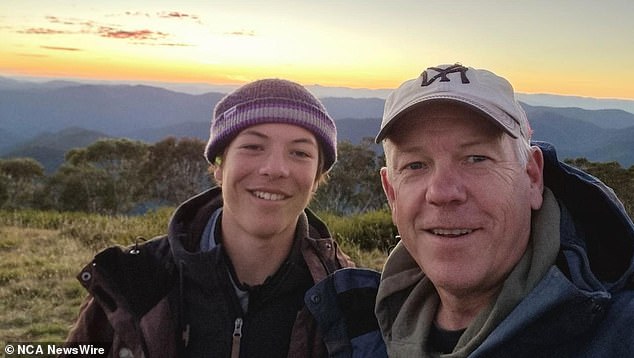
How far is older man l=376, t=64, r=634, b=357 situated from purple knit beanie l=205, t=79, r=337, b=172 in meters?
0.73

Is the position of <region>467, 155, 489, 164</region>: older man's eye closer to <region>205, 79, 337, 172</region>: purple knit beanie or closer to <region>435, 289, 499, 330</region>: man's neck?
<region>435, 289, 499, 330</region>: man's neck

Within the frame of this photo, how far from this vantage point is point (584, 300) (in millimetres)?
1660

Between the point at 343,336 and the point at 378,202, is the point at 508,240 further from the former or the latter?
the point at 378,202

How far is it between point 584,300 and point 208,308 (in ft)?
4.88

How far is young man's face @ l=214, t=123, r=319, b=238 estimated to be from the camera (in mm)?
2658

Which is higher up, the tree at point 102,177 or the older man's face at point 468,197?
the older man's face at point 468,197

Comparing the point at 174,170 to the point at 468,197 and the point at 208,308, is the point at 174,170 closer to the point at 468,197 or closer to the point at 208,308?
the point at 208,308

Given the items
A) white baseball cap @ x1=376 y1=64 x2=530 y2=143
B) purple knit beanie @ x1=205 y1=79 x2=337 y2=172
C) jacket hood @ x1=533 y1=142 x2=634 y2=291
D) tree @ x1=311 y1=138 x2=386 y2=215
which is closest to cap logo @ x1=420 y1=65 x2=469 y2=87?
white baseball cap @ x1=376 y1=64 x2=530 y2=143

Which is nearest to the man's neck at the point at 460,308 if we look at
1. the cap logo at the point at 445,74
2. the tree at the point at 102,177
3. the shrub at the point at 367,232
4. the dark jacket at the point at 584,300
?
the dark jacket at the point at 584,300

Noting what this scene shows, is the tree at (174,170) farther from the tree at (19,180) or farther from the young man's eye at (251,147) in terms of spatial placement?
the young man's eye at (251,147)

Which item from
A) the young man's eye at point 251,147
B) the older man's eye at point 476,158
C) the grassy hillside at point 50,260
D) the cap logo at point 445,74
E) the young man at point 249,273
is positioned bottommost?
the grassy hillside at point 50,260

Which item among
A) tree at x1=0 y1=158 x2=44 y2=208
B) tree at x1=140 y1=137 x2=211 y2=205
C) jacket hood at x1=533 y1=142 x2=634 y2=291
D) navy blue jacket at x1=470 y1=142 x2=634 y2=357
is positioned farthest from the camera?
tree at x1=140 y1=137 x2=211 y2=205

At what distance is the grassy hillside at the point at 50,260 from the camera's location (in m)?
5.70

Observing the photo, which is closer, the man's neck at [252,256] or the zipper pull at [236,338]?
the zipper pull at [236,338]
